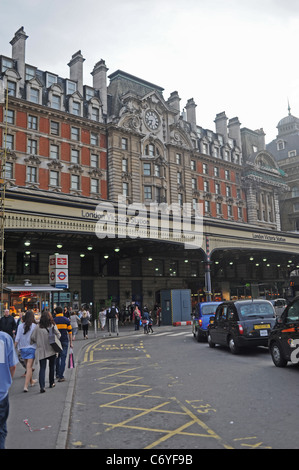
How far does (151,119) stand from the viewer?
44.8m

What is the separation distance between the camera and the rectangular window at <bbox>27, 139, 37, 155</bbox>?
35356 millimetres

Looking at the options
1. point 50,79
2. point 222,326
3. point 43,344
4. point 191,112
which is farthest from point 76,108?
point 43,344

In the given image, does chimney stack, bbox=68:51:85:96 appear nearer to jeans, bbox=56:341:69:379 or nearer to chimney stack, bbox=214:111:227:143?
chimney stack, bbox=214:111:227:143

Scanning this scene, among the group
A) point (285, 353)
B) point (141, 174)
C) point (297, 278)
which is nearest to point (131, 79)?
point (141, 174)

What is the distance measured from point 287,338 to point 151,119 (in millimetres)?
37961

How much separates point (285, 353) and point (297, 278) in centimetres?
1374

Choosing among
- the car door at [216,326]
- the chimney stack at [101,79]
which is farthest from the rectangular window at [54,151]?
the car door at [216,326]

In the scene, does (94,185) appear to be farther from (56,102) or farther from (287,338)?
(287,338)

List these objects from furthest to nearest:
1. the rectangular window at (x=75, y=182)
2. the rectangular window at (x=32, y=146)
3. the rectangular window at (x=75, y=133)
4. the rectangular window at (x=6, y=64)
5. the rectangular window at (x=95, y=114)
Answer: the rectangular window at (x=95, y=114) < the rectangular window at (x=75, y=133) < the rectangular window at (x=75, y=182) < the rectangular window at (x=6, y=64) < the rectangular window at (x=32, y=146)

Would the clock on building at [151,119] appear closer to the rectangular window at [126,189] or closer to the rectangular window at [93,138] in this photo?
the rectangular window at [93,138]

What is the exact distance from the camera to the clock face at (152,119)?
145 feet

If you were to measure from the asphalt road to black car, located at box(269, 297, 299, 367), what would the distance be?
0.35m

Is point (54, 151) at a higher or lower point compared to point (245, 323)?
higher

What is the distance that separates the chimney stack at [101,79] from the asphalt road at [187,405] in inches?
1410
